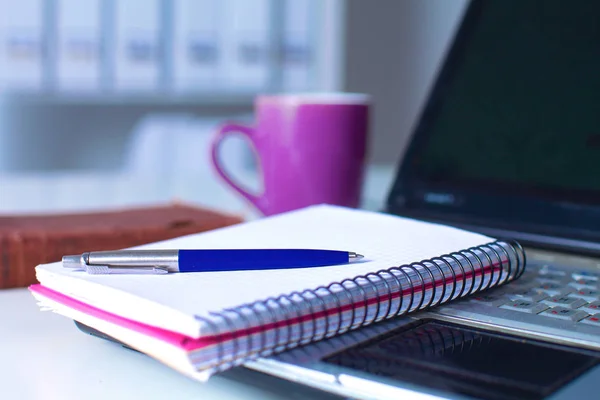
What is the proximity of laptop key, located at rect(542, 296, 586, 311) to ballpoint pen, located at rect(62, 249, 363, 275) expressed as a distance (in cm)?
12

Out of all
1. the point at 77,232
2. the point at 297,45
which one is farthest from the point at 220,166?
the point at 297,45

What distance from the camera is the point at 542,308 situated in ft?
1.29

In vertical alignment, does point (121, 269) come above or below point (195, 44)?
below

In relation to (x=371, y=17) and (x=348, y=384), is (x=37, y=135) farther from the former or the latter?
(x=348, y=384)

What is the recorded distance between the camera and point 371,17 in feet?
8.04

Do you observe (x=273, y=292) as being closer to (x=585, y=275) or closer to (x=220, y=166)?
(x=585, y=275)

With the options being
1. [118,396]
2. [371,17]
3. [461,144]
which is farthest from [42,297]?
[371,17]

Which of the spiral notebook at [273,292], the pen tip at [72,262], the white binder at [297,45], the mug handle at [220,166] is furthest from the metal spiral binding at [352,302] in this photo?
the white binder at [297,45]

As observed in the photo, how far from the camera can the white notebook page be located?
12.8 inches

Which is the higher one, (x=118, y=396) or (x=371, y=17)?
(x=371, y=17)

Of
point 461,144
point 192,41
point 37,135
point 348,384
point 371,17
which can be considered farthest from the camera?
point 371,17

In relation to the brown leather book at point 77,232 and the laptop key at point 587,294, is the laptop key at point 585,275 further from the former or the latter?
the brown leather book at point 77,232

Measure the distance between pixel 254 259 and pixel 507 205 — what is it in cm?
31

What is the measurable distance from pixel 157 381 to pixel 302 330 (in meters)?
0.08
